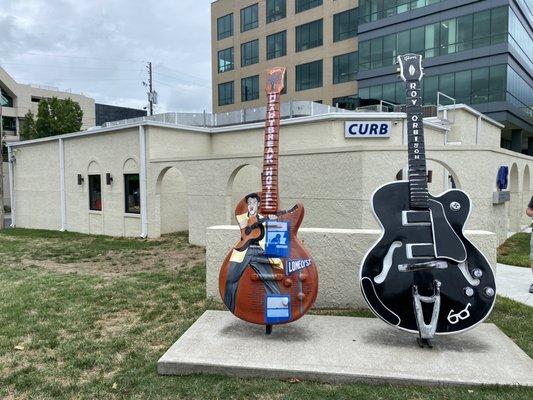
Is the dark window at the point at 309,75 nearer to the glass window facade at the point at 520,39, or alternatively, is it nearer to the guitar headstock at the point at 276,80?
the glass window facade at the point at 520,39

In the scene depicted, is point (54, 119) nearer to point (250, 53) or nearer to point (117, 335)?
point (250, 53)

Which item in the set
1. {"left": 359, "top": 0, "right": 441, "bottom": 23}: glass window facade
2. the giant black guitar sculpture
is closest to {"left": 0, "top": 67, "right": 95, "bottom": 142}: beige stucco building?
{"left": 359, "top": 0, "right": 441, "bottom": 23}: glass window facade

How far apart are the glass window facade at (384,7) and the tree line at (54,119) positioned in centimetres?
2231

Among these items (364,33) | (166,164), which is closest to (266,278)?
(166,164)

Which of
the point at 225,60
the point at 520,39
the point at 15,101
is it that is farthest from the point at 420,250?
the point at 15,101

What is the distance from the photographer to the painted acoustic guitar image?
420 cm

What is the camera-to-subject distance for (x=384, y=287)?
13.1ft

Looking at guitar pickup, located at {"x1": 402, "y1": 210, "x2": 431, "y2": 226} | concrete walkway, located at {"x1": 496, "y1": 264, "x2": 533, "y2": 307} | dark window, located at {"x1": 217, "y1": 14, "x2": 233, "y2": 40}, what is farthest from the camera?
dark window, located at {"x1": 217, "y1": 14, "x2": 233, "y2": 40}

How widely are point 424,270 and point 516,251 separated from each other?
24.7ft

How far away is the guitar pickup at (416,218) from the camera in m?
4.04

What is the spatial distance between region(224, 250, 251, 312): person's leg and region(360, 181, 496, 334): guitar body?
1.18 meters

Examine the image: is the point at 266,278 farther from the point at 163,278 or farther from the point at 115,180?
the point at 115,180

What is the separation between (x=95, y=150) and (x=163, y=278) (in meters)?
9.70

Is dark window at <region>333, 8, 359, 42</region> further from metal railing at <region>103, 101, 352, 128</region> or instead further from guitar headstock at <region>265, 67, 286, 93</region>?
guitar headstock at <region>265, 67, 286, 93</region>
